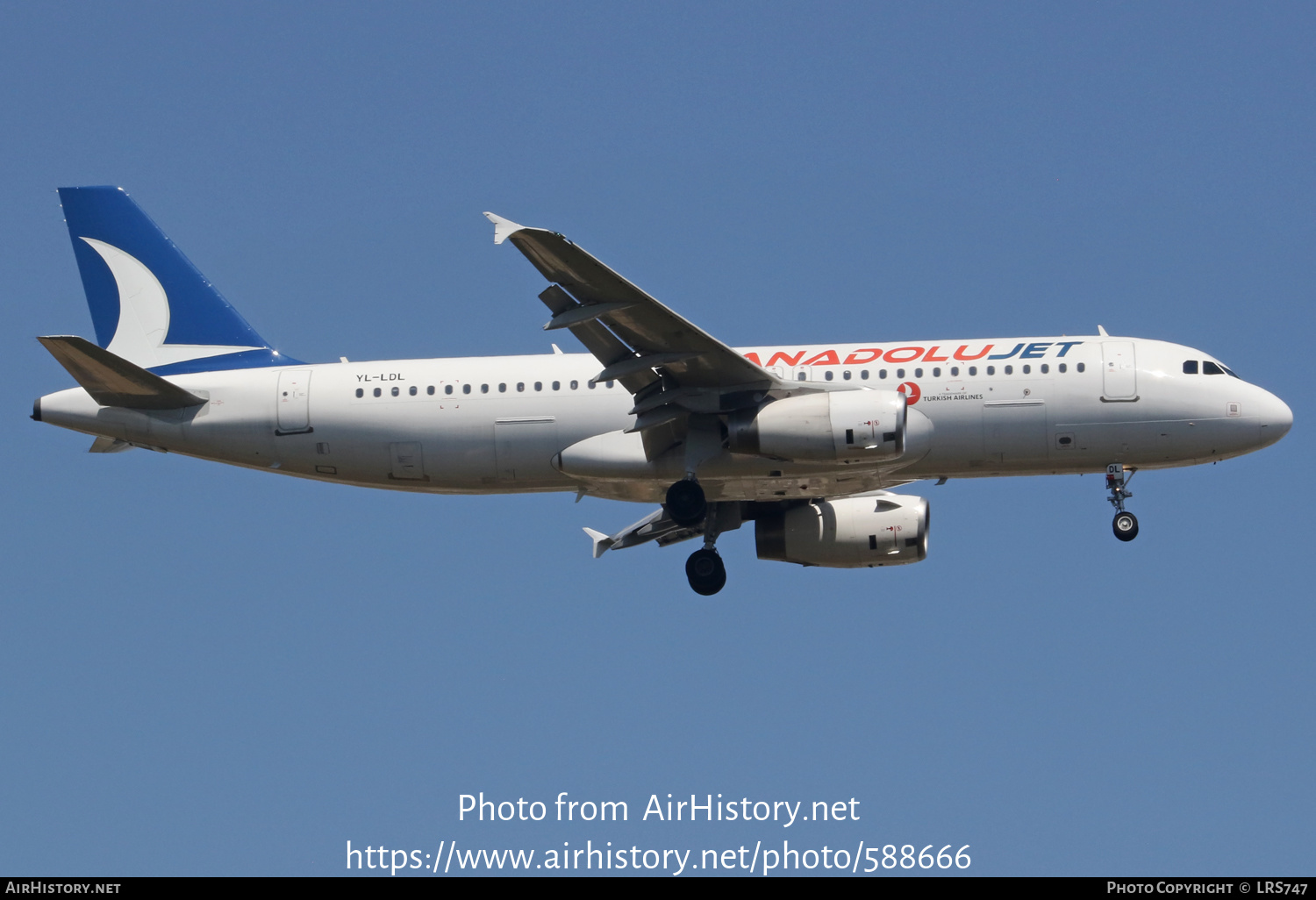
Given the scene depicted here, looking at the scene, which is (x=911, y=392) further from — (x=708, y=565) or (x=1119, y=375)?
(x=708, y=565)

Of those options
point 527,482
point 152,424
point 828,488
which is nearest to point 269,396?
point 152,424

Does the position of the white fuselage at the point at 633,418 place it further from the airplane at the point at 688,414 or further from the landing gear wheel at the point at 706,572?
the landing gear wheel at the point at 706,572

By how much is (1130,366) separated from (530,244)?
43.7 feet

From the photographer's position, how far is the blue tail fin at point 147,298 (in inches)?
1443

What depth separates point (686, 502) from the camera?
33062 mm

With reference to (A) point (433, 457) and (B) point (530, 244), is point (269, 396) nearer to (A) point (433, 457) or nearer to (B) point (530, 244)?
(A) point (433, 457)

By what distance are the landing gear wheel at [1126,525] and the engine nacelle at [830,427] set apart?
5721 mm

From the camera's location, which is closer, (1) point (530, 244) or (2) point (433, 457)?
(1) point (530, 244)

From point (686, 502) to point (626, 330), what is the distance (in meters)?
4.14

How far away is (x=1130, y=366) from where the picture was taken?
33.0 metres

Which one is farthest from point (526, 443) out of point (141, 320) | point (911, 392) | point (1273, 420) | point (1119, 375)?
point (1273, 420)

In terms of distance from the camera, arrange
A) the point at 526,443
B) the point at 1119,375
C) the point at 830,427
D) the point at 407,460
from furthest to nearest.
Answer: the point at 407,460 → the point at 526,443 → the point at 1119,375 → the point at 830,427

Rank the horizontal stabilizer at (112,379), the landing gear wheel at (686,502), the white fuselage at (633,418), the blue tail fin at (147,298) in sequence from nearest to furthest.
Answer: the horizontal stabilizer at (112,379), the white fuselage at (633,418), the landing gear wheel at (686,502), the blue tail fin at (147,298)

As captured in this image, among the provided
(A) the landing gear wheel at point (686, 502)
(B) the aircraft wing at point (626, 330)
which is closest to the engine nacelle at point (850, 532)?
(A) the landing gear wheel at point (686, 502)
